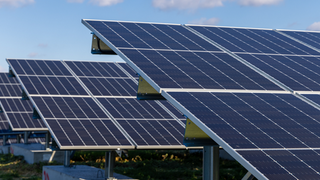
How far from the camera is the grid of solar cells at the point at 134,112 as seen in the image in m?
17.5

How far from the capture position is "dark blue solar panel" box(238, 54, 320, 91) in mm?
12969

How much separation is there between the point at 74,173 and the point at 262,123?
12464mm

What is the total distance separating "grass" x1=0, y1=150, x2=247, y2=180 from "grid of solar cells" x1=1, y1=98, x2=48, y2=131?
3104 mm

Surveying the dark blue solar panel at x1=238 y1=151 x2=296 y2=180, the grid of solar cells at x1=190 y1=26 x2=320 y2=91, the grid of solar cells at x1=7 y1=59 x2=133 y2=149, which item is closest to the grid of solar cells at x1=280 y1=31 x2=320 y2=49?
the grid of solar cells at x1=190 y1=26 x2=320 y2=91

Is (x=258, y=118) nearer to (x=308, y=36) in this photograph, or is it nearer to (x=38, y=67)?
(x=308, y=36)

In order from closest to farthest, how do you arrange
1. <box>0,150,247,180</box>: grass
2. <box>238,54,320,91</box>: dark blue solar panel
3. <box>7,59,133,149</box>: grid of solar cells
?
1. <box>238,54,320,91</box>: dark blue solar panel
2. <box>7,59,133,149</box>: grid of solar cells
3. <box>0,150,247,180</box>: grass

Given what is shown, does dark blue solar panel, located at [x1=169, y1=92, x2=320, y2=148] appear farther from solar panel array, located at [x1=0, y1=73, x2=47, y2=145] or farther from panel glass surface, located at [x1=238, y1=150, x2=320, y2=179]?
solar panel array, located at [x1=0, y1=73, x2=47, y2=145]

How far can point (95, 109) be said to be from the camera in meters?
19.8

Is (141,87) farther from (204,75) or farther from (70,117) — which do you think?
(70,117)


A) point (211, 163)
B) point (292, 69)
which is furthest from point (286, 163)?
point (292, 69)

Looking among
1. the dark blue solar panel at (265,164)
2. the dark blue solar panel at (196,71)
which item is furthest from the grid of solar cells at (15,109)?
the dark blue solar panel at (265,164)

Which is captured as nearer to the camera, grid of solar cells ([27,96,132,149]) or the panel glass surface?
the panel glass surface

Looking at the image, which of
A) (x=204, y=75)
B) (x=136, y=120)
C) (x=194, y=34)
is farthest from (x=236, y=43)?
(x=136, y=120)

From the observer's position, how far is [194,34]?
16969 mm
